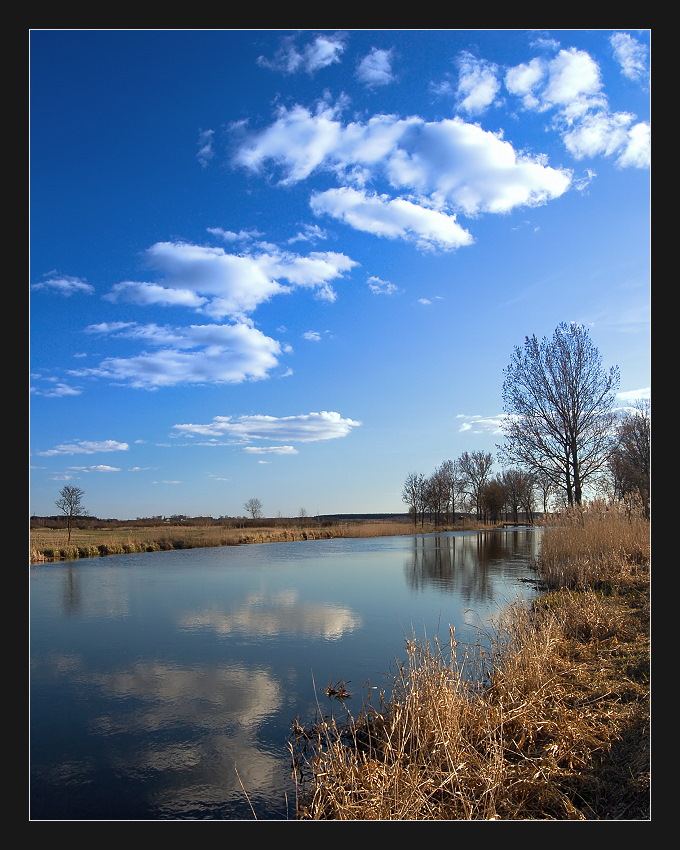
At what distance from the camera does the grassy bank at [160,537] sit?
81.6 feet

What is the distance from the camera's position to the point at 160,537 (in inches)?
1232

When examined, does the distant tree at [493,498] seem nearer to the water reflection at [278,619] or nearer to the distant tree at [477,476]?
the distant tree at [477,476]

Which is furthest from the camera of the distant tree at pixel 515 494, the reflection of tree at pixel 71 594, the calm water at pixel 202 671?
the distant tree at pixel 515 494

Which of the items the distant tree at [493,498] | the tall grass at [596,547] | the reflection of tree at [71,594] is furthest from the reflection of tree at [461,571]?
the distant tree at [493,498]

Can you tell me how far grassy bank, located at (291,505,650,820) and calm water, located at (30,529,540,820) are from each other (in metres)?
0.65

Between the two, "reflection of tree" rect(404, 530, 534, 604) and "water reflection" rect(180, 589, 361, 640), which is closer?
"water reflection" rect(180, 589, 361, 640)

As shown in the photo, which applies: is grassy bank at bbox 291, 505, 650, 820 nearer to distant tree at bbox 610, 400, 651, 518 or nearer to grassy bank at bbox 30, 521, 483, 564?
distant tree at bbox 610, 400, 651, 518

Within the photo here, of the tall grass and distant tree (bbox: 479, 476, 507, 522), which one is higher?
the tall grass

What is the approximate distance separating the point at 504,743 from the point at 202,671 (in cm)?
462

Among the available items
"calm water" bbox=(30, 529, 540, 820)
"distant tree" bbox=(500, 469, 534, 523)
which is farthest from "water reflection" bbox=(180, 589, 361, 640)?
"distant tree" bbox=(500, 469, 534, 523)

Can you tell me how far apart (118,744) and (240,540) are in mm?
29314

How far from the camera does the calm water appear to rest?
4.45 meters

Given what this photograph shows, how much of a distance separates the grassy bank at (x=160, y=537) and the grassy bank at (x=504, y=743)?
21644mm

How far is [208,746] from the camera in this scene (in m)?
5.13
